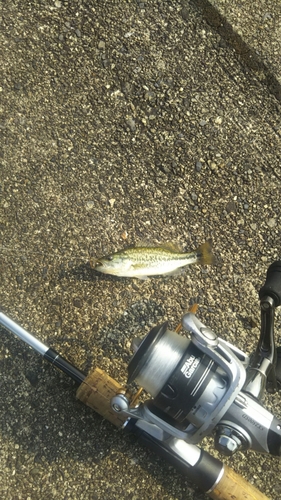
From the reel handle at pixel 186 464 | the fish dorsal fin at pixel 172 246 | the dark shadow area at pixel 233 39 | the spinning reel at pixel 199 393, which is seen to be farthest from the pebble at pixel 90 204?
the dark shadow area at pixel 233 39

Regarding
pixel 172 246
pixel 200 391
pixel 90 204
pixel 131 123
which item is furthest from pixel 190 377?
pixel 131 123

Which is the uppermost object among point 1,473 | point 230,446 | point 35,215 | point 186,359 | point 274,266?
point 274,266

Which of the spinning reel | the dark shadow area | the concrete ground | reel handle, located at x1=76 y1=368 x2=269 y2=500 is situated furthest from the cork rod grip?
the dark shadow area

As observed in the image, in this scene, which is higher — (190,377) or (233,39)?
(233,39)

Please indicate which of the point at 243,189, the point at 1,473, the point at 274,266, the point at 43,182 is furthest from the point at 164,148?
the point at 1,473

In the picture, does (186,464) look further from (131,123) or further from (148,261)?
(131,123)

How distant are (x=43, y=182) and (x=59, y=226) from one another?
1.11 ft

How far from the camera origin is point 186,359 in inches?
88.4

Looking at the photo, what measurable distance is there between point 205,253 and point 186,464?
50.9 inches

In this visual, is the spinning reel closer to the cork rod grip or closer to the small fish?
the cork rod grip

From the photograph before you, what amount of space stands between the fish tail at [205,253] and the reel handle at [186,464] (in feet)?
3.22

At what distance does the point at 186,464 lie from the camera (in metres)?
2.60

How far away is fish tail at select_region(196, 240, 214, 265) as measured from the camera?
3064 mm

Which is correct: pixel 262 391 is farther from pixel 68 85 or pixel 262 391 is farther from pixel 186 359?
pixel 68 85
